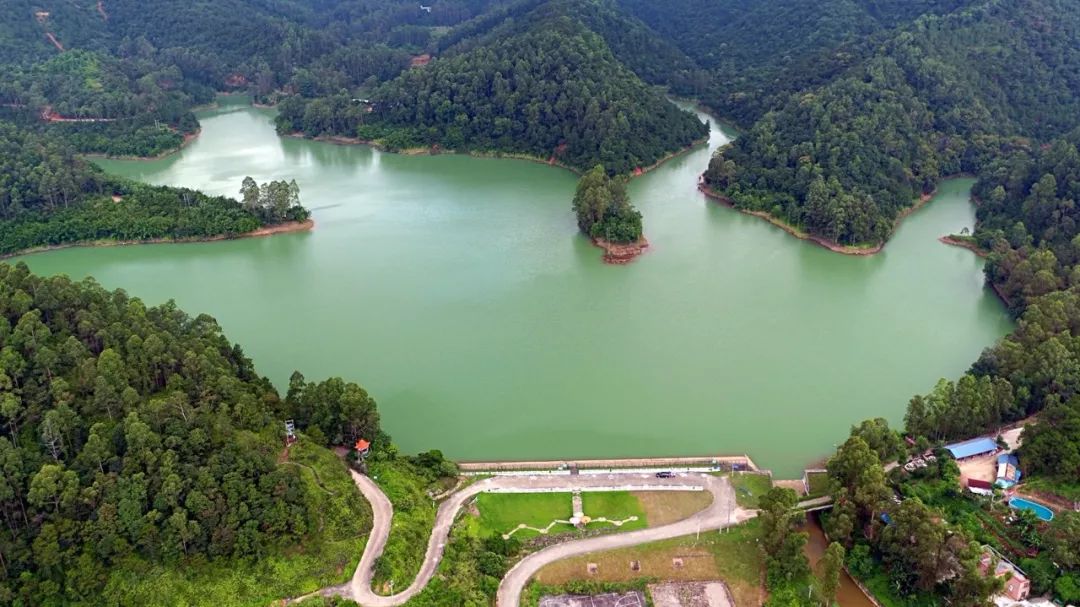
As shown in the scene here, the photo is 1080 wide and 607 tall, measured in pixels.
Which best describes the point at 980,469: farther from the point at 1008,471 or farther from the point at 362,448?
the point at 362,448

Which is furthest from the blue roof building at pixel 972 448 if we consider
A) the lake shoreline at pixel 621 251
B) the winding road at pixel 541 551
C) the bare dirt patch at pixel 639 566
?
the lake shoreline at pixel 621 251

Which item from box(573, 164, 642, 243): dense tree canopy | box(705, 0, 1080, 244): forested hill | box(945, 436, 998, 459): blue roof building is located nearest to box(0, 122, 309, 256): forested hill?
box(573, 164, 642, 243): dense tree canopy

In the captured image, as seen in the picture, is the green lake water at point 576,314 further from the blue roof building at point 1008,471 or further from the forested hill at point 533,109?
the forested hill at point 533,109

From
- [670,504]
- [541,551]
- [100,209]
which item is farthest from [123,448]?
[100,209]

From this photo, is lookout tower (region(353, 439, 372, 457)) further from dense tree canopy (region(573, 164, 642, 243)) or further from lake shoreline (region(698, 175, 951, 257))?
lake shoreline (region(698, 175, 951, 257))

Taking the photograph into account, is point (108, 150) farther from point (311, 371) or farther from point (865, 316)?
point (865, 316)

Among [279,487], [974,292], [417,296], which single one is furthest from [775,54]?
[279,487]
